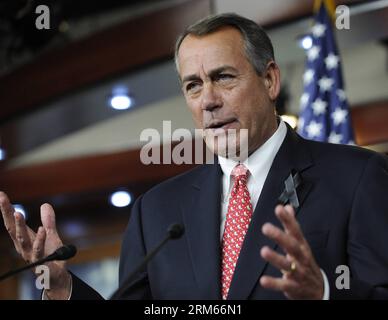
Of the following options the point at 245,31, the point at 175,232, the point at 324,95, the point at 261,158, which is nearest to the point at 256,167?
the point at 261,158

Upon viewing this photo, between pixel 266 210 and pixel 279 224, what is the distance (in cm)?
5

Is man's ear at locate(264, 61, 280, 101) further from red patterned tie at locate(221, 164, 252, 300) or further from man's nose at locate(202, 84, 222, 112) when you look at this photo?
red patterned tie at locate(221, 164, 252, 300)

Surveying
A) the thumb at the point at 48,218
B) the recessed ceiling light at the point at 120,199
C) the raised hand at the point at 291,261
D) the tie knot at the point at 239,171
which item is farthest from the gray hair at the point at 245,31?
→ the recessed ceiling light at the point at 120,199

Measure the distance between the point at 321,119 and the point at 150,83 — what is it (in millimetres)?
2041

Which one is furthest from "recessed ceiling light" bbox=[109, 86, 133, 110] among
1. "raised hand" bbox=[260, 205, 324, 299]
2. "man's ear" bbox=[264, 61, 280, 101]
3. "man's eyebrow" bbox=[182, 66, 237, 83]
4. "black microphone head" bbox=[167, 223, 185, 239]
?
"raised hand" bbox=[260, 205, 324, 299]

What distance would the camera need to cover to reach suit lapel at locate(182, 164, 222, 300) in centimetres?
200

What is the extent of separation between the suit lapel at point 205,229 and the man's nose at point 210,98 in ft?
0.64

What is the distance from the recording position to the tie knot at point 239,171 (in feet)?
7.23

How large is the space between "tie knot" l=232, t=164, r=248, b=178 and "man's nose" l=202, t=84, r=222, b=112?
0.59ft

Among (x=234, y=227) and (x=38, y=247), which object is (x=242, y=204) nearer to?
(x=234, y=227)

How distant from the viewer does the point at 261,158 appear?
7.35 feet

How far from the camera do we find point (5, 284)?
7.91 meters
